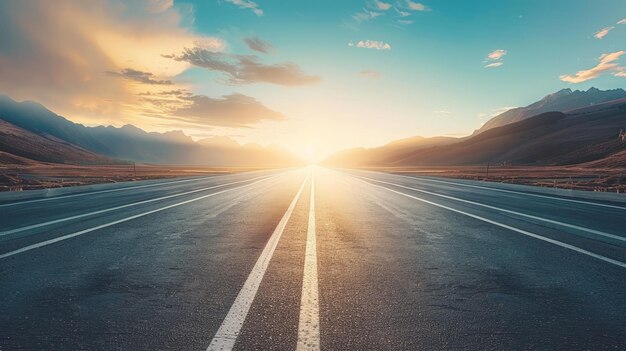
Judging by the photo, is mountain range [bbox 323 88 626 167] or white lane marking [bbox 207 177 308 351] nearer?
white lane marking [bbox 207 177 308 351]

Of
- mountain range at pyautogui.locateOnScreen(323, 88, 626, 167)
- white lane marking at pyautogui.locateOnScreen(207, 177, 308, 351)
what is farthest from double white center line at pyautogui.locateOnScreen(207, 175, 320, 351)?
mountain range at pyautogui.locateOnScreen(323, 88, 626, 167)

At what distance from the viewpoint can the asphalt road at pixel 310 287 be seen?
2900 mm

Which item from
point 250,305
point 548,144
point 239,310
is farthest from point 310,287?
point 548,144

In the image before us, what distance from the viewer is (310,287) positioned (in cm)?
413

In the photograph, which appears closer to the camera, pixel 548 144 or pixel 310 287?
pixel 310 287

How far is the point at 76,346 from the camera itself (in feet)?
8.98

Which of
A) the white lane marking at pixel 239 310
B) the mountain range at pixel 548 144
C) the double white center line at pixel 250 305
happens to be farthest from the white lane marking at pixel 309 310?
the mountain range at pixel 548 144

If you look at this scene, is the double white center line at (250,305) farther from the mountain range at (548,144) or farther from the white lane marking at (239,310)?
the mountain range at (548,144)

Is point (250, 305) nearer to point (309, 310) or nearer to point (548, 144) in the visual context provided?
point (309, 310)

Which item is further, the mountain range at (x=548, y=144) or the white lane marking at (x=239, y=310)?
the mountain range at (x=548, y=144)

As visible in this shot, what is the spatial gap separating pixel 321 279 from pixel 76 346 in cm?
260

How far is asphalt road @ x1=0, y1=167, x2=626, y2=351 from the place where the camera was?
114 inches

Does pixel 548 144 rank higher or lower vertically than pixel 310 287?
higher

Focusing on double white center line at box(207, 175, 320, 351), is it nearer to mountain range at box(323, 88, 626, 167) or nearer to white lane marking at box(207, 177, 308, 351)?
white lane marking at box(207, 177, 308, 351)
